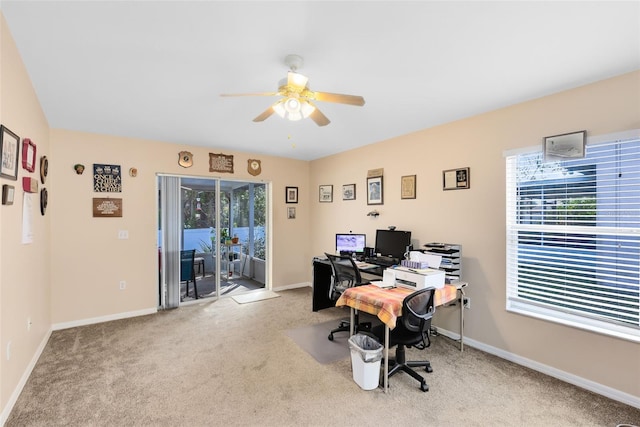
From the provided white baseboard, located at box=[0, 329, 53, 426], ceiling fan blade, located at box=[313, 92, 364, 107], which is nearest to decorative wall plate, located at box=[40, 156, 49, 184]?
white baseboard, located at box=[0, 329, 53, 426]

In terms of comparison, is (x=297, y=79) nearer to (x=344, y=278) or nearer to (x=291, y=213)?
(x=344, y=278)

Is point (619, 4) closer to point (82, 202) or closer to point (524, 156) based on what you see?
point (524, 156)

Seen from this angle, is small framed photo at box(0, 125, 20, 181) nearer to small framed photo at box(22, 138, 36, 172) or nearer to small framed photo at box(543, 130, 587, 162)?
small framed photo at box(22, 138, 36, 172)

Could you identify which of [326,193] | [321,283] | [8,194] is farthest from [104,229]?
[326,193]

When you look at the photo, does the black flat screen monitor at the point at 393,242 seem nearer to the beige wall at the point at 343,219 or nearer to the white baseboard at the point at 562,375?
the beige wall at the point at 343,219

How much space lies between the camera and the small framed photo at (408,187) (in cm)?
385

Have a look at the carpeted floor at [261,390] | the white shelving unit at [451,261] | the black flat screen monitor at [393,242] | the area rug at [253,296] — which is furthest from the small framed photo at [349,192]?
the carpeted floor at [261,390]

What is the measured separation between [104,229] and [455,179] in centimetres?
452

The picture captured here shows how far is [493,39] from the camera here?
6.09ft

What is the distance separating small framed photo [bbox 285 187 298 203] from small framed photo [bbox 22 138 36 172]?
3.51 meters

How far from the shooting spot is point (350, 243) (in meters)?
4.61

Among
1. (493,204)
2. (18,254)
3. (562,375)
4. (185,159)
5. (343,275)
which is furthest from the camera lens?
(185,159)

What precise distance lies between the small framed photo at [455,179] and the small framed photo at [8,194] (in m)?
3.90

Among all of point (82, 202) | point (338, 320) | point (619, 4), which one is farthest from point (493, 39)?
point (82, 202)
